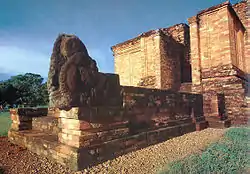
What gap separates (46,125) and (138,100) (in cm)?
255

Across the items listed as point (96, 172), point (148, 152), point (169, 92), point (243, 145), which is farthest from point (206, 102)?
point (96, 172)

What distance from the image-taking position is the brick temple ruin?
3.19 m

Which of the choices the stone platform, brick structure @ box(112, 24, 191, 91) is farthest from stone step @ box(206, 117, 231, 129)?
→ brick structure @ box(112, 24, 191, 91)

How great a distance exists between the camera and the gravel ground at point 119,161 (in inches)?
115

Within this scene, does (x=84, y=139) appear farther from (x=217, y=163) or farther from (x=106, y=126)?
(x=217, y=163)

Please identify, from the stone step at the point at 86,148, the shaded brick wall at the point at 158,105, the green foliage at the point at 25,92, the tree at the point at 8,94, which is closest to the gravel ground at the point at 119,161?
the stone step at the point at 86,148

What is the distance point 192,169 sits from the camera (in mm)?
2545

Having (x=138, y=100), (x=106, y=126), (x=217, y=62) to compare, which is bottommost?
(x=106, y=126)

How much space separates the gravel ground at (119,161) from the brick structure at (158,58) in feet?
19.3

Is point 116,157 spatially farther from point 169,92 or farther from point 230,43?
point 230,43

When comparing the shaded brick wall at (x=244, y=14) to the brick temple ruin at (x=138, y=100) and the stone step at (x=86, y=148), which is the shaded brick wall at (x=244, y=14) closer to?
the brick temple ruin at (x=138, y=100)

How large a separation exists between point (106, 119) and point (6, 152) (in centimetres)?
260

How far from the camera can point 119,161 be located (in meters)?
3.28

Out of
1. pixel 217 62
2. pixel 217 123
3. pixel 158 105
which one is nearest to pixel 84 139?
pixel 158 105
